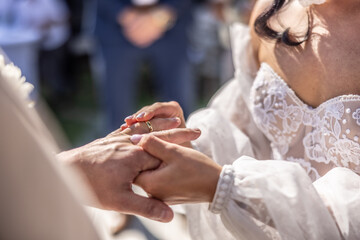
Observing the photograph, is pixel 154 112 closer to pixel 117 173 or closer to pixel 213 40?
pixel 117 173

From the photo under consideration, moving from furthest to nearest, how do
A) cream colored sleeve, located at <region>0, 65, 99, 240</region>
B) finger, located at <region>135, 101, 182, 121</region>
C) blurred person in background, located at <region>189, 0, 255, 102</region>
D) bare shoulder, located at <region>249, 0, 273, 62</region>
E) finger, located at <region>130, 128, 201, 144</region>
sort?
blurred person in background, located at <region>189, 0, 255, 102</region> → bare shoulder, located at <region>249, 0, 273, 62</region> → finger, located at <region>135, 101, 182, 121</region> → finger, located at <region>130, 128, 201, 144</region> → cream colored sleeve, located at <region>0, 65, 99, 240</region>

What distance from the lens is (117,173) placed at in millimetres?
859

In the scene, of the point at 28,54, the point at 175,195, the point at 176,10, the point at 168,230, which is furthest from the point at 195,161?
the point at 28,54

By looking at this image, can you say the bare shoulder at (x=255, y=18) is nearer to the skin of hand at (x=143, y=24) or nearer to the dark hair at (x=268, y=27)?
the dark hair at (x=268, y=27)

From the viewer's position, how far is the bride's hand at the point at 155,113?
106 centimetres

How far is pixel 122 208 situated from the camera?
86 centimetres

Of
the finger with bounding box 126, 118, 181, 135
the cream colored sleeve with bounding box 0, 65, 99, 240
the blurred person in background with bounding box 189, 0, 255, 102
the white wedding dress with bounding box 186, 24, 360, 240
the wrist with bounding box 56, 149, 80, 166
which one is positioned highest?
the cream colored sleeve with bounding box 0, 65, 99, 240

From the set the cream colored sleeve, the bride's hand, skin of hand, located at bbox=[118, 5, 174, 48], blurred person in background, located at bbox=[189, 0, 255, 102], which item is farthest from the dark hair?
blurred person in background, located at bbox=[189, 0, 255, 102]

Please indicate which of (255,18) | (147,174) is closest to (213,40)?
(255,18)

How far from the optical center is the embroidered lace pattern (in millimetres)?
963

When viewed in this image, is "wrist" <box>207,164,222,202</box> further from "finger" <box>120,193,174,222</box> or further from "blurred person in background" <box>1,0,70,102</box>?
"blurred person in background" <box>1,0,70,102</box>

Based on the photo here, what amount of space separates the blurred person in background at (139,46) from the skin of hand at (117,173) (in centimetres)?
211

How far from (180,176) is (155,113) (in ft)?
0.94

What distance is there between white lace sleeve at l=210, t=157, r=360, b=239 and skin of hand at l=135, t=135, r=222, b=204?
0.02 m
